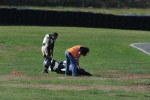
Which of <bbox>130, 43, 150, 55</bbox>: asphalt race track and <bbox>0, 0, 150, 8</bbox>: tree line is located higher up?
<bbox>130, 43, 150, 55</bbox>: asphalt race track

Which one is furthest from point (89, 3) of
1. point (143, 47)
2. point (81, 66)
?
point (81, 66)

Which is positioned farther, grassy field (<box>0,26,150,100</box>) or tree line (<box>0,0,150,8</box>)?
tree line (<box>0,0,150,8</box>)

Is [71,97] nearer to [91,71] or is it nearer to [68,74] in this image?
[68,74]

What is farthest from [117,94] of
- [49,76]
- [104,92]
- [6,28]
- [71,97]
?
[6,28]

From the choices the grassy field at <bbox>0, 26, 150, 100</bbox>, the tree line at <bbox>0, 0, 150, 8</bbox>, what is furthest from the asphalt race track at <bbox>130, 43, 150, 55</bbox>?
the tree line at <bbox>0, 0, 150, 8</bbox>

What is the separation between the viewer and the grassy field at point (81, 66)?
16672 millimetres

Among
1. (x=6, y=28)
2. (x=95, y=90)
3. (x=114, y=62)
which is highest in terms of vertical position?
(x=95, y=90)

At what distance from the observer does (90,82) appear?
19359mm

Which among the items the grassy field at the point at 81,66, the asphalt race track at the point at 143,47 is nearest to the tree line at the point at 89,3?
the grassy field at the point at 81,66

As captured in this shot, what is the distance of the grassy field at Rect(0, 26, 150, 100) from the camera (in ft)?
54.7

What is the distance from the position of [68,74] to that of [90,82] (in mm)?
2207

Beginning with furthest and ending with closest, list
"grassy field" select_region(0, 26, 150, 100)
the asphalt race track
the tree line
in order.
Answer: the tree line
the asphalt race track
"grassy field" select_region(0, 26, 150, 100)

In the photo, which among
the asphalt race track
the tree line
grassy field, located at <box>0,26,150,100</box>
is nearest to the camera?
grassy field, located at <box>0,26,150,100</box>

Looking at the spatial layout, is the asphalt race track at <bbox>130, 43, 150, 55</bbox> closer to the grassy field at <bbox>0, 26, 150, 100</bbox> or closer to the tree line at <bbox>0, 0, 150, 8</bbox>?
the grassy field at <bbox>0, 26, 150, 100</bbox>
